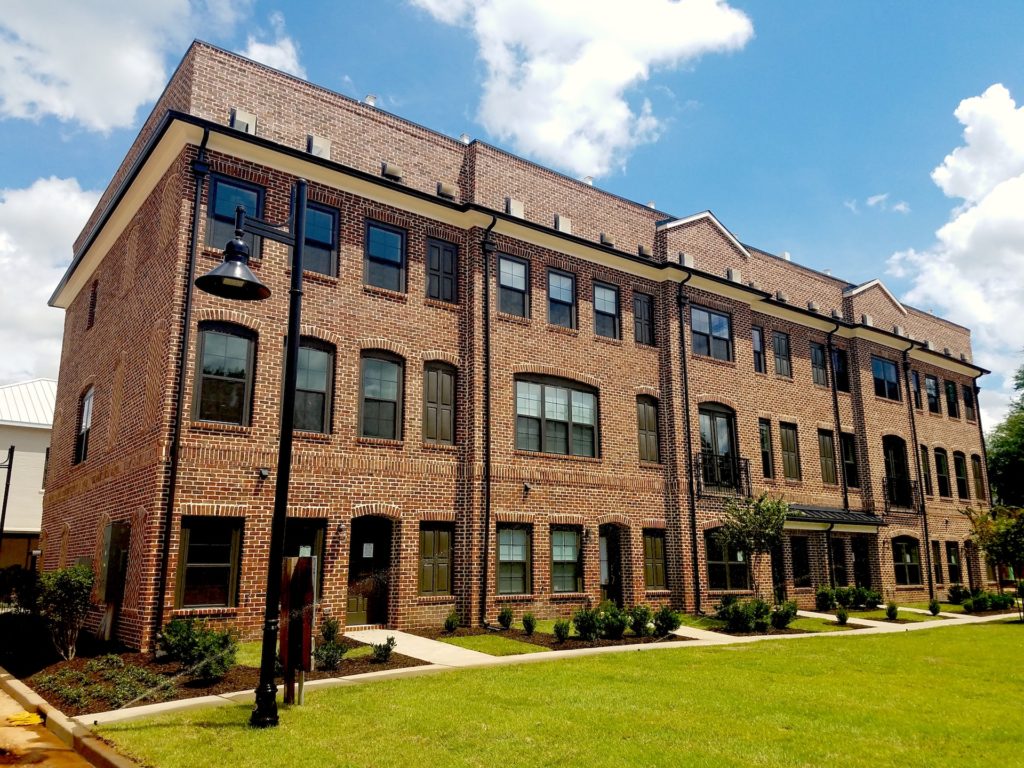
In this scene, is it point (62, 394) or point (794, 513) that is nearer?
point (794, 513)

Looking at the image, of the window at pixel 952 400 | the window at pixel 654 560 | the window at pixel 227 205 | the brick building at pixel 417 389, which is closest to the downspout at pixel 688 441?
the brick building at pixel 417 389

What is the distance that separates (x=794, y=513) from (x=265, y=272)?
52.2ft

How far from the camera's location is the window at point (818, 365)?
26766 millimetres

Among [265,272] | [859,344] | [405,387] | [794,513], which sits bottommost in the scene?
[794,513]

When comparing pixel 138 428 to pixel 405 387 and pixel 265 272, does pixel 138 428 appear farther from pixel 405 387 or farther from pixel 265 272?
pixel 405 387

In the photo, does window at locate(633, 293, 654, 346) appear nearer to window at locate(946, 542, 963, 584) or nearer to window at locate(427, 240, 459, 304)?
window at locate(427, 240, 459, 304)

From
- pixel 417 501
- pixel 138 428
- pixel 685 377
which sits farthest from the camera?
pixel 685 377

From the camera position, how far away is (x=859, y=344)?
92.6 ft

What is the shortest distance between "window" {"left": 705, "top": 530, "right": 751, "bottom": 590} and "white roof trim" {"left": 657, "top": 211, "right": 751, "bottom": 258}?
9085mm

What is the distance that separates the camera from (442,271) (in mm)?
18391

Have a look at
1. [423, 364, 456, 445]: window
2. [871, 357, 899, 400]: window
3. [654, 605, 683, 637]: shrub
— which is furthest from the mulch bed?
[871, 357, 899, 400]: window

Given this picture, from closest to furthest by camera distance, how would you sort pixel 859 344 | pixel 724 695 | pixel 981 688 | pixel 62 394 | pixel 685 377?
pixel 724 695, pixel 981 688, pixel 685 377, pixel 62 394, pixel 859 344

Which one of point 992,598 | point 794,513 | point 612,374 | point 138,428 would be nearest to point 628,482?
point 612,374

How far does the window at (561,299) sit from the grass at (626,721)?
1012 cm
